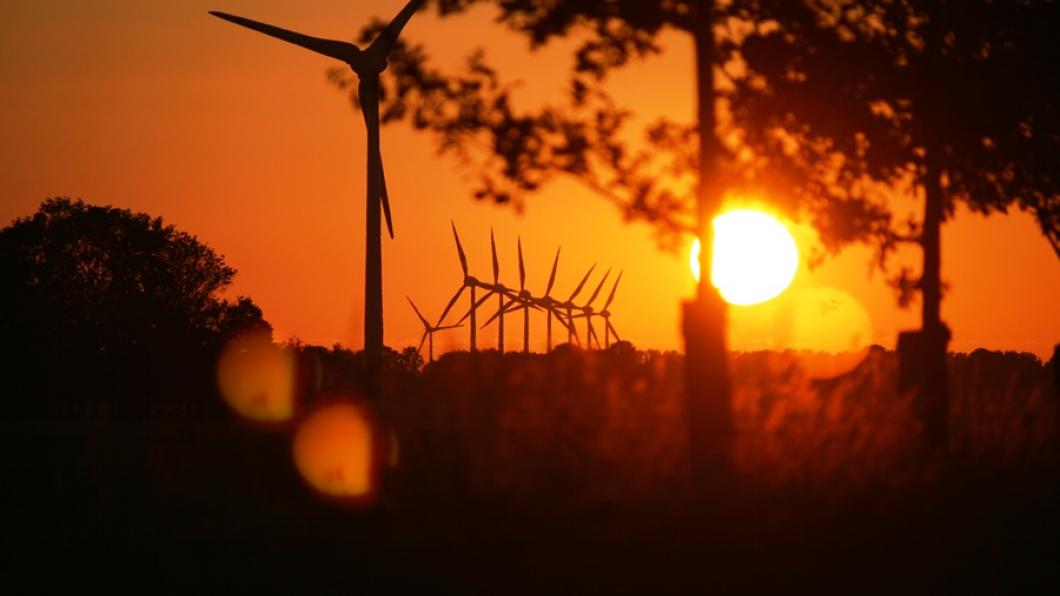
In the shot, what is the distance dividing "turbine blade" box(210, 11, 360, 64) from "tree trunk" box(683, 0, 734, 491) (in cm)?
2059

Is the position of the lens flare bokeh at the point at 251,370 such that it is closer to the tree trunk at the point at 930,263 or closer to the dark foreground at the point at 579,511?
the dark foreground at the point at 579,511

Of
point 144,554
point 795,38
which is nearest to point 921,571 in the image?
point 144,554

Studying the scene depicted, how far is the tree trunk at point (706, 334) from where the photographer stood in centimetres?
1551

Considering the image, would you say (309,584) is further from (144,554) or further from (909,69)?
(909,69)

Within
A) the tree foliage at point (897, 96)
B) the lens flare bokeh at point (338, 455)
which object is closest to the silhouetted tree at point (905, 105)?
the tree foliage at point (897, 96)

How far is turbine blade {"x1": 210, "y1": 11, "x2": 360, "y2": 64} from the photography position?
3697cm

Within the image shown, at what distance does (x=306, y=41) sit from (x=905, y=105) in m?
20.7

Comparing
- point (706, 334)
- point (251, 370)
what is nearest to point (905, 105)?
point (706, 334)

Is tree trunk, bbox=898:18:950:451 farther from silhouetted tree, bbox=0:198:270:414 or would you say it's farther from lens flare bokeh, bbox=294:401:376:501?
silhouetted tree, bbox=0:198:270:414

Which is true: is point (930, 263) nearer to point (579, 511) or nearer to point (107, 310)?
point (579, 511)

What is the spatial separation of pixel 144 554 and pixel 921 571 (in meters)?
5.84

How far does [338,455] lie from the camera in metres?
17.3

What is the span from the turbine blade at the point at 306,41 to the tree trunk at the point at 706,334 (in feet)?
67.6

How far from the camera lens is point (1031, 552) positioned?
12.1m
